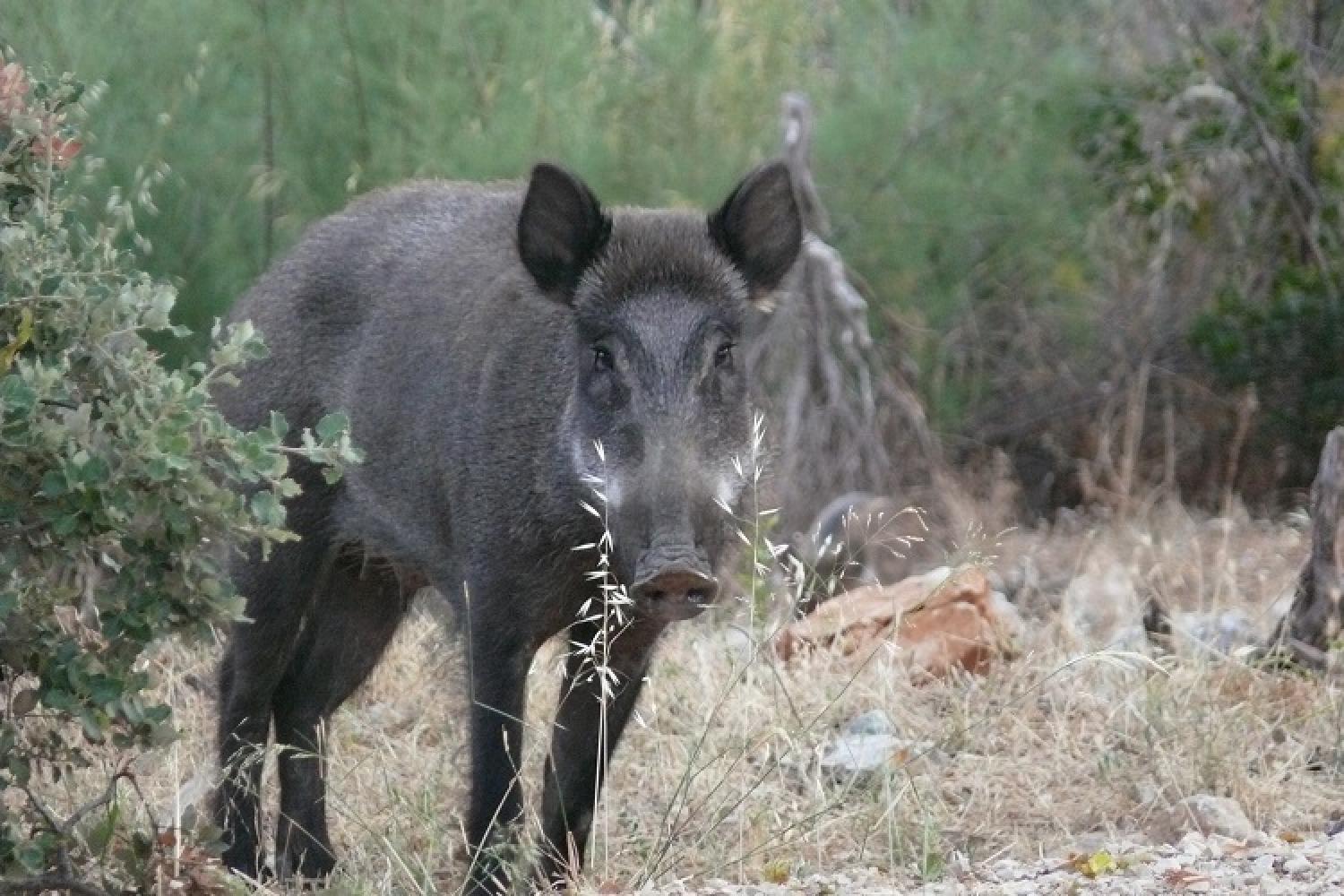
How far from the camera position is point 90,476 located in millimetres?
3811

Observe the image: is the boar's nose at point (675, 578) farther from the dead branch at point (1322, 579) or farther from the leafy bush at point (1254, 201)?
the leafy bush at point (1254, 201)

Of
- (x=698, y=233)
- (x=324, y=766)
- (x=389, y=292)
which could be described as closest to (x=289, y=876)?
(x=324, y=766)

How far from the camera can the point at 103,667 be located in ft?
13.5

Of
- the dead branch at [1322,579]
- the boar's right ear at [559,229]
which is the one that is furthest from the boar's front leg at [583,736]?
the dead branch at [1322,579]

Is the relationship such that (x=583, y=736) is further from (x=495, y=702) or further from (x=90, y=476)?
(x=90, y=476)

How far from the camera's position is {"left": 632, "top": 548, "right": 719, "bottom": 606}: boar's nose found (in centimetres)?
455

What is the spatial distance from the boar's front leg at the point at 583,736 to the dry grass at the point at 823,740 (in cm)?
9

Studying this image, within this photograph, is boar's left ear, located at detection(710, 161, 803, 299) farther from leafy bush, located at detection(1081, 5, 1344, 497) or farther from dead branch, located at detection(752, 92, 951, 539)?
leafy bush, located at detection(1081, 5, 1344, 497)

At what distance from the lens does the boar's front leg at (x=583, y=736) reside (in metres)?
5.45

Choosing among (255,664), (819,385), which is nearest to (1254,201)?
(819,385)

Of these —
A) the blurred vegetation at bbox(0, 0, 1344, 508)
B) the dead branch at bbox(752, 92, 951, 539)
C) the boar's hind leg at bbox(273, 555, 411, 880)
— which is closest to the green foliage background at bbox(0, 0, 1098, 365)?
the blurred vegetation at bbox(0, 0, 1344, 508)

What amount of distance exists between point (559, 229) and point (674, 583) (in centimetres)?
114

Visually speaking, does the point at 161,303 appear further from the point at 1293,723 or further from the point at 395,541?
the point at 1293,723

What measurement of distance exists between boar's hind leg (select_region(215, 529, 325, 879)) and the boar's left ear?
1.59 metres
